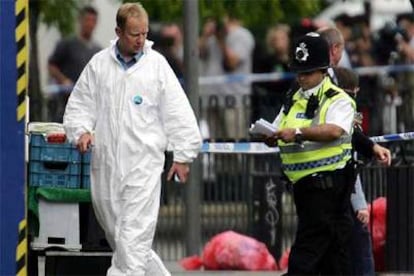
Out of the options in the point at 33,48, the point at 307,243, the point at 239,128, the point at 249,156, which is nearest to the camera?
the point at 307,243

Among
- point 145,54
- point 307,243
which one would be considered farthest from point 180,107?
point 307,243

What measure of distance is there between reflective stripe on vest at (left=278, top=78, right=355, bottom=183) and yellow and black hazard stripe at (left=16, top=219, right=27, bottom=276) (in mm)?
1669

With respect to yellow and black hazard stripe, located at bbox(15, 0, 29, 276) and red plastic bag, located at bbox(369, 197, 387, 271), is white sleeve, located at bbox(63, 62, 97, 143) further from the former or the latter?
red plastic bag, located at bbox(369, 197, 387, 271)

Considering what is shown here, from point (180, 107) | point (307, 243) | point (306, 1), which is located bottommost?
point (307, 243)

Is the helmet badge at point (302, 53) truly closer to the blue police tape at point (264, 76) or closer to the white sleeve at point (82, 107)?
the white sleeve at point (82, 107)

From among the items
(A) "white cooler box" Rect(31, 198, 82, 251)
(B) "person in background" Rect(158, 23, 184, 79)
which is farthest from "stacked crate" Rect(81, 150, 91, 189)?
(B) "person in background" Rect(158, 23, 184, 79)

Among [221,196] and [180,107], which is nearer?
[180,107]

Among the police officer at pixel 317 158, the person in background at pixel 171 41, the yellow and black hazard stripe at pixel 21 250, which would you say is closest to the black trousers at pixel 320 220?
the police officer at pixel 317 158

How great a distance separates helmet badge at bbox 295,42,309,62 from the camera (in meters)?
10.5

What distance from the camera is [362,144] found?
10.9 m

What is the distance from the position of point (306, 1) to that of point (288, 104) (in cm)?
893

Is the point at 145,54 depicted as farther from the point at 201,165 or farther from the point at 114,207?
the point at 201,165

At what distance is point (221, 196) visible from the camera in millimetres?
15867

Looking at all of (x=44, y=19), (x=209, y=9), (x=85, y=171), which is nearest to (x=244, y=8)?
(x=209, y=9)
